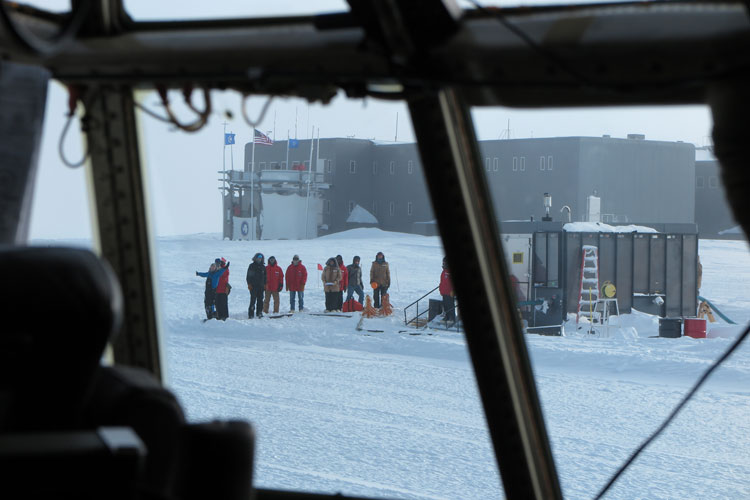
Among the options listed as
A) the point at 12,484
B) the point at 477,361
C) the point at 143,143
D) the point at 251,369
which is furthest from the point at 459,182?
the point at 251,369

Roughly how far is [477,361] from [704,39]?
1094mm

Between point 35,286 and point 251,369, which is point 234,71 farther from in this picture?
point 251,369

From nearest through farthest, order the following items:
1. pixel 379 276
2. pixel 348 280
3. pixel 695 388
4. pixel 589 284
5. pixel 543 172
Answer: pixel 695 388
pixel 543 172
pixel 589 284
pixel 379 276
pixel 348 280

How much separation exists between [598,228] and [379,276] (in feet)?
12.2

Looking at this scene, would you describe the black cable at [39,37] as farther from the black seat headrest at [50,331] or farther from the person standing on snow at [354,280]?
the person standing on snow at [354,280]

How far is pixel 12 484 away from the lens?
107 cm

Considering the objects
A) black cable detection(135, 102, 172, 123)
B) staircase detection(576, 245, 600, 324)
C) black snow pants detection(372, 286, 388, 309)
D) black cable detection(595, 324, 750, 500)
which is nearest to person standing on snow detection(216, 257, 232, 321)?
black snow pants detection(372, 286, 388, 309)

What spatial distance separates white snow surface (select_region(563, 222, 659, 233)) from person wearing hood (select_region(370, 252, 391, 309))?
301 centimetres

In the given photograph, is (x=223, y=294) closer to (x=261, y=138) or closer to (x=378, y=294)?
(x=261, y=138)

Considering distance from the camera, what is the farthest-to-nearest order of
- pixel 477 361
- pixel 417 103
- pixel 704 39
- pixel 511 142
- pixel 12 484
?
pixel 511 142 < pixel 477 361 < pixel 417 103 < pixel 704 39 < pixel 12 484

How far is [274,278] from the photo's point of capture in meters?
12.1

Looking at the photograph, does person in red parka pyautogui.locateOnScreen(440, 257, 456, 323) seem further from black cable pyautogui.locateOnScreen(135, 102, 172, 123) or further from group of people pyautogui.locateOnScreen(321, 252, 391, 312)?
black cable pyautogui.locateOnScreen(135, 102, 172, 123)

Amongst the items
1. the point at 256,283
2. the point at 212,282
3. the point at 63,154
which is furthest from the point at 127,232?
the point at 256,283

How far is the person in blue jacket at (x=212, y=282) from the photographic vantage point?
37.7 feet
